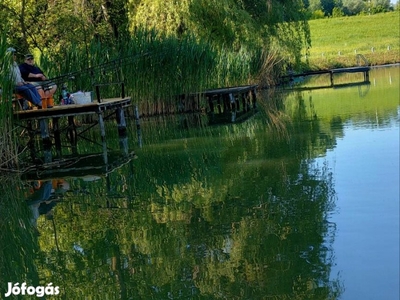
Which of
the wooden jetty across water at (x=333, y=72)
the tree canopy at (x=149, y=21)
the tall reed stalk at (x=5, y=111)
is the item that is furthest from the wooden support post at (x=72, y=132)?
the wooden jetty across water at (x=333, y=72)

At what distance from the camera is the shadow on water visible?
5.75 metres

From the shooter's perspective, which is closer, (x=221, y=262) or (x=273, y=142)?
(x=221, y=262)

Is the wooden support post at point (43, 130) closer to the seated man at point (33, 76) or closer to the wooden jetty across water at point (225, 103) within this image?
the seated man at point (33, 76)

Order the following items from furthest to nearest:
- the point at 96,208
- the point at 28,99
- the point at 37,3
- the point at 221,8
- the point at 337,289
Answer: the point at 221,8 → the point at 37,3 → the point at 28,99 → the point at 96,208 → the point at 337,289

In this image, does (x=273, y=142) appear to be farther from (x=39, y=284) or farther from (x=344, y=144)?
(x=39, y=284)

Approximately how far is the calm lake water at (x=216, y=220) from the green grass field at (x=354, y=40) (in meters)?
32.8

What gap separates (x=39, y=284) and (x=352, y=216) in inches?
116

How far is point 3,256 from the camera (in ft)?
23.6

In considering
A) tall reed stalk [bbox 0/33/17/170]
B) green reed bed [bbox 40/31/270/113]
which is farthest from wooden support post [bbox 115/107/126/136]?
tall reed stalk [bbox 0/33/17/170]

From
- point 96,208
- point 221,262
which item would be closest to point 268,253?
point 221,262

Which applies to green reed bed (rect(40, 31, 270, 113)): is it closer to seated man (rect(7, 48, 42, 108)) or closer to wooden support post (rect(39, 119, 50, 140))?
wooden support post (rect(39, 119, 50, 140))

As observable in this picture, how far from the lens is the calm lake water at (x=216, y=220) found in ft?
18.7

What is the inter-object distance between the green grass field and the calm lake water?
32.8 meters

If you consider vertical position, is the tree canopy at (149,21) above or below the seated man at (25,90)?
above
